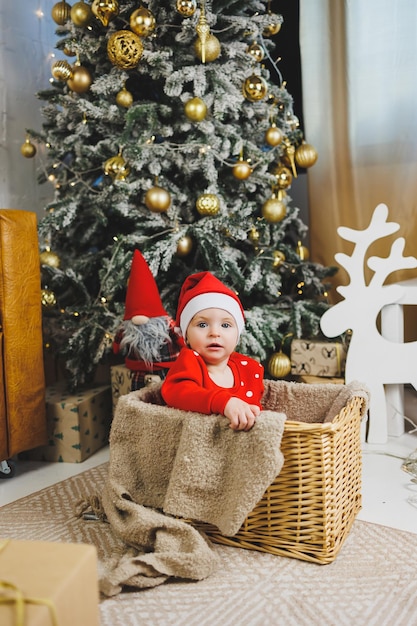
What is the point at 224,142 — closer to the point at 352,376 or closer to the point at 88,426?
the point at 352,376

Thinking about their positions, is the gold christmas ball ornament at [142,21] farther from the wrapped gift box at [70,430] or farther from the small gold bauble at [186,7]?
the wrapped gift box at [70,430]

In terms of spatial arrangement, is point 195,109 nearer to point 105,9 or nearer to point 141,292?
point 105,9

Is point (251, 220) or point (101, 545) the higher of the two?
point (251, 220)

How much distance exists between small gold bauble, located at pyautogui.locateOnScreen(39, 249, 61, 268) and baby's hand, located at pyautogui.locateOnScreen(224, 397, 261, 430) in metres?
1.09

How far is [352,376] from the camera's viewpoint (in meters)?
1.84

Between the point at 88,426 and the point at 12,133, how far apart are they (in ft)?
4.41

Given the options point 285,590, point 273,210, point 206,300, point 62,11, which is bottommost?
point 285,590

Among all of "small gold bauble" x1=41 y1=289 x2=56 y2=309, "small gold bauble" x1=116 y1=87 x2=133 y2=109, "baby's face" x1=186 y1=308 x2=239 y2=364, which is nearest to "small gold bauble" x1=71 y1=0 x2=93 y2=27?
"small gold bauble" x1=116 y1=87 x2=133 y2=109

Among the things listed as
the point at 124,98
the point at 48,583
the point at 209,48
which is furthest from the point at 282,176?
the point at 48,583

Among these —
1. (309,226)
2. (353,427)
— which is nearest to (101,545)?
(353,427)

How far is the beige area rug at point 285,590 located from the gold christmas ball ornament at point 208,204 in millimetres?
998

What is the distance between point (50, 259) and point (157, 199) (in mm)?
447

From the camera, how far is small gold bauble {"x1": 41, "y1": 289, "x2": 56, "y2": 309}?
1965mm

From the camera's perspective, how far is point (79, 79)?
77.7 inches
